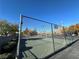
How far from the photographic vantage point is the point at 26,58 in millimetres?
4934

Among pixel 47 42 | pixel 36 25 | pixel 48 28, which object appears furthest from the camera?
pixel 47 42

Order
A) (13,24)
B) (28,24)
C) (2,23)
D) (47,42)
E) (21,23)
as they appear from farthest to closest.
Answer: (13,24), (2,23), (47,42), (28,24), (21,23)

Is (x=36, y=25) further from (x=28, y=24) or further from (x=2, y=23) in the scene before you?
(x=2, y=23)

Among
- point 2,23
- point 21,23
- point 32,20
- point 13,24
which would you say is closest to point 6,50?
point 32,20

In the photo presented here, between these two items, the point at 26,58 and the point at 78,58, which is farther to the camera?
the point at 78,58

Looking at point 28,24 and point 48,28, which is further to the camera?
point 48,28

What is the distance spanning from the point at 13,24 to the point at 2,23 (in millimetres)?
6782

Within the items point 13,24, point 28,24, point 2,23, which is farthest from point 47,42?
point 13,24

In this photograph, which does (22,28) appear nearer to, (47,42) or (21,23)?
(21,23)

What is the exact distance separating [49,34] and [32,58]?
3274mm

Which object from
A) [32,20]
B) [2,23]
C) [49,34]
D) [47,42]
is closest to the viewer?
[32,20]

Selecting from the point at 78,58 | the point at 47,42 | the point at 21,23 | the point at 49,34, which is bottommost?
the point at 78,58

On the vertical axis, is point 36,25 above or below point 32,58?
above

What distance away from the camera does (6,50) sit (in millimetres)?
8133
